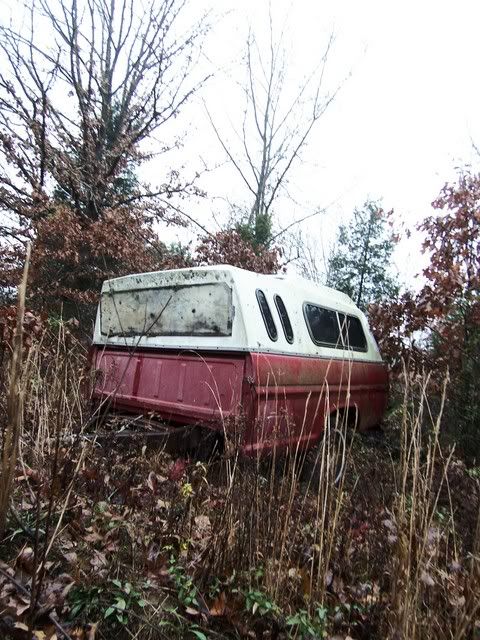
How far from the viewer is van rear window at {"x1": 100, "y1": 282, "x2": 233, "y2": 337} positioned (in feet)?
13.2

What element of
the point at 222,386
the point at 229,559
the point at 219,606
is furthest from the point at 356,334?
the point at 219,606

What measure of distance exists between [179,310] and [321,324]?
1805mm

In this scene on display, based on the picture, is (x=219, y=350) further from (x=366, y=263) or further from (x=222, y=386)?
(x=366, y=263)

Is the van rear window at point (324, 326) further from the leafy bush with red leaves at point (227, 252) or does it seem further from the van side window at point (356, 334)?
the leafy bush with red leaves at point (227, 252)

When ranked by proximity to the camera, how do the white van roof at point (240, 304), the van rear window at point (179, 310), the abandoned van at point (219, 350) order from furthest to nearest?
1. the van rear window at point (179, 310)
2. the white van roof at point (240, 304)
3. the abandoned van at point (219, 350)

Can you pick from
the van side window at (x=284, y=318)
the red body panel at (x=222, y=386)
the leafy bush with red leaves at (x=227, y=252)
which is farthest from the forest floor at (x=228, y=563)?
the leafy bush with red leaves at (x=227, y=252)

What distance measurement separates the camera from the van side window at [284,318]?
14.4 ft

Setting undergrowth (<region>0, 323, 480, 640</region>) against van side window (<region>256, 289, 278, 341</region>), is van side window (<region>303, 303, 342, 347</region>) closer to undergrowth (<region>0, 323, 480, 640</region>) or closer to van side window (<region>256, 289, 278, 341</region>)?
van side window (<region>256, 289, 278, 341</region>)

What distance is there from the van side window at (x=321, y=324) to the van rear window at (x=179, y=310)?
123 cm

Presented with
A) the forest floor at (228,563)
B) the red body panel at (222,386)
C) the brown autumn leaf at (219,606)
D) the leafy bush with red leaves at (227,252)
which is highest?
the leafy bush with red leaves at (227,252)

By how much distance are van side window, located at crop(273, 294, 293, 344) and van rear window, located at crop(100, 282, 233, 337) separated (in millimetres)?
658

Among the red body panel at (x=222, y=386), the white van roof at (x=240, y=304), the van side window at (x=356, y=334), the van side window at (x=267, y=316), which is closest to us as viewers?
the red body panel at (x=222, y=386)

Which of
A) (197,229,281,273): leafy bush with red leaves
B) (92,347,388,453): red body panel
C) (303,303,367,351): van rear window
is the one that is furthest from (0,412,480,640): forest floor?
(197,229,281,273): leafy bush with red leaves

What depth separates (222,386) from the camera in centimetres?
384
